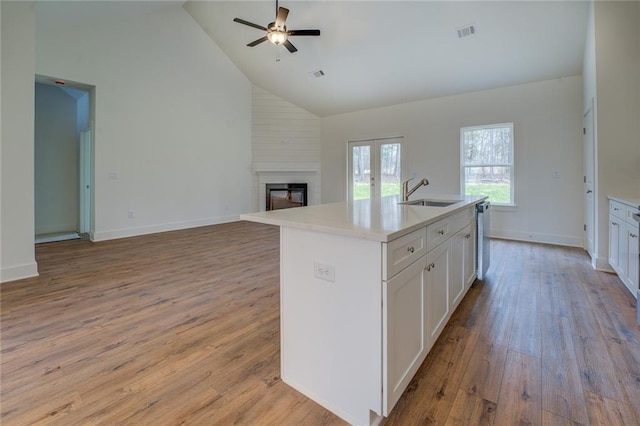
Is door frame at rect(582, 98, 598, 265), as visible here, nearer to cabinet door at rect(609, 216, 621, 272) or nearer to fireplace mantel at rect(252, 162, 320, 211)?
cabinet door at rect(609, 216, 621, 272)

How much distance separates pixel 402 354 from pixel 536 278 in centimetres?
265

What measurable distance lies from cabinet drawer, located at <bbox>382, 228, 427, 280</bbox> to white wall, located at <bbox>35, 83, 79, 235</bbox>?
22.4 feet

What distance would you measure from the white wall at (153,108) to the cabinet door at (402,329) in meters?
5.39

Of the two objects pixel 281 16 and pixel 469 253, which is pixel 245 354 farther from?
pixel 281 16

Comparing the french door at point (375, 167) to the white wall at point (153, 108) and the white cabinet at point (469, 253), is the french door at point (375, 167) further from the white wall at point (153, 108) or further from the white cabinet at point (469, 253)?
the white cabinet at point (469, 253)

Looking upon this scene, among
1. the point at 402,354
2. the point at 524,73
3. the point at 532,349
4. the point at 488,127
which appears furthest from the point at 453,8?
the point at 402,354

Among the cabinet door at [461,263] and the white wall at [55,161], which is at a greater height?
the white wall at [55,161]

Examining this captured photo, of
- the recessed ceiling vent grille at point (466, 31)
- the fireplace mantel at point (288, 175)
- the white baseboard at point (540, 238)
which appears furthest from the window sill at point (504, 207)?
the fireplace mantel at point (288, 175)

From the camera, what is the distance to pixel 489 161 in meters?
5.36

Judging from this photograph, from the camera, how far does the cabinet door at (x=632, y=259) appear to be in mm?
2404

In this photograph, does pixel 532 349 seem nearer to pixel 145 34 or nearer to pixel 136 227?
pixel 136 227

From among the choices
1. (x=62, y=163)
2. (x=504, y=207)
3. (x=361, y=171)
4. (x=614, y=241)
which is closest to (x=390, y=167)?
(x=361, y=171)

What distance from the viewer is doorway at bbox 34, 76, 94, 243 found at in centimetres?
539

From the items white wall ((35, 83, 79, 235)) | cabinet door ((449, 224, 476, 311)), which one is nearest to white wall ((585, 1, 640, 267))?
cabinet door ((449, 224, 476, 311))
